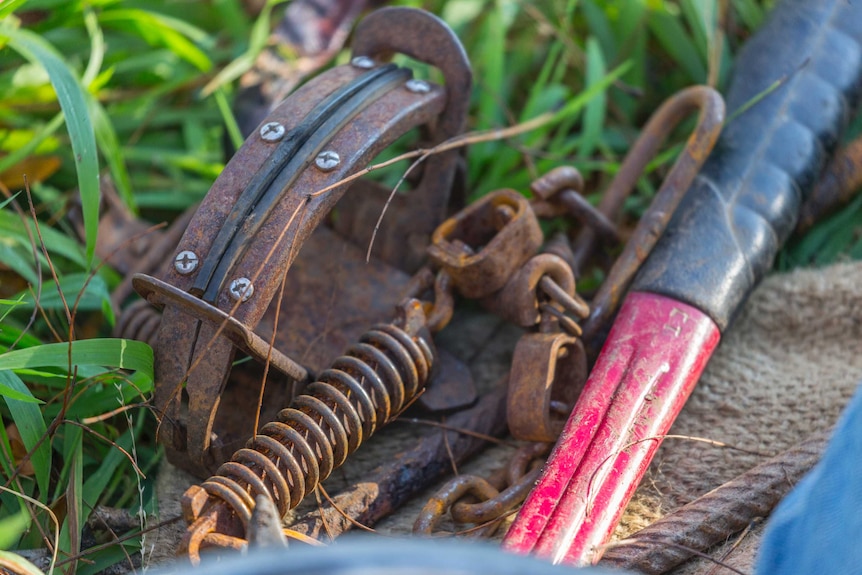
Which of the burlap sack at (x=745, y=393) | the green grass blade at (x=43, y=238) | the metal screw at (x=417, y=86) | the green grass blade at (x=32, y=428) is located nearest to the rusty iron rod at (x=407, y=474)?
the burlap sack at (x=745, y=393)

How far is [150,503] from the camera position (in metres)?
1.25

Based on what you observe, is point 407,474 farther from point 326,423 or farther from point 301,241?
point 301,241

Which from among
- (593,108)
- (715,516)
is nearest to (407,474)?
(715,516)

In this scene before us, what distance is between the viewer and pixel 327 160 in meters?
1.19

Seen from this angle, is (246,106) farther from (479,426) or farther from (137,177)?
(479,426)

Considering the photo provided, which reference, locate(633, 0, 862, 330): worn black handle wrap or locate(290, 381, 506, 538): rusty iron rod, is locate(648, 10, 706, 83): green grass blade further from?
locate(290, 381, 506, 538): rusty iron rod

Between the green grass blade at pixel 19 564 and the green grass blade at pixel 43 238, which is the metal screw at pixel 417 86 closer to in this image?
the green grass blade at pixel 43 238

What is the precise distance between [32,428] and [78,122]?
0.51m

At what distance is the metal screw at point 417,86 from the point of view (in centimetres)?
135

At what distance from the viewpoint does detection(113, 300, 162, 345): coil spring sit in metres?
1.37

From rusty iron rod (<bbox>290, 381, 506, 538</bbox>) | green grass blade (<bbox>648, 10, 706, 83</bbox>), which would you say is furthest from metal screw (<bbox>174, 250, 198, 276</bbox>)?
green grass blade (<bbox>648, 10, 706, 83</bbox>)

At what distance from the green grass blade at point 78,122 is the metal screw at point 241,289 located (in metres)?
0.38

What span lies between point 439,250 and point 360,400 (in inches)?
11.8

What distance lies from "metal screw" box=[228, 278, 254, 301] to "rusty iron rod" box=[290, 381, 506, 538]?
322mm
